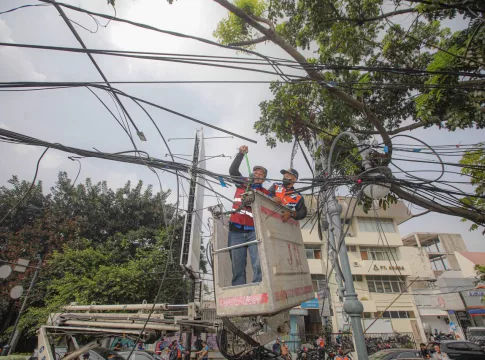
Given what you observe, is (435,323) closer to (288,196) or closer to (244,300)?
(288,196)

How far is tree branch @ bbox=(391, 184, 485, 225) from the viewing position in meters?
5.15

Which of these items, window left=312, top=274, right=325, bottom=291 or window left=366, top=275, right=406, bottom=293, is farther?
window left=366, top=275, right=406, bottom=293

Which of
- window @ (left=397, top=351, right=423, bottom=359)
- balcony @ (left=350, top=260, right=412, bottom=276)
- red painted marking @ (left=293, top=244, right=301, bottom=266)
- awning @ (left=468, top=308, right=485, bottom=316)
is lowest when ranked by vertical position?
window @ (left=397, top=351, right=423, bottom=359)

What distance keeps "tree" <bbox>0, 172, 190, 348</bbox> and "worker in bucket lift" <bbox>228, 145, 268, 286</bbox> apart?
A: 8421 mm

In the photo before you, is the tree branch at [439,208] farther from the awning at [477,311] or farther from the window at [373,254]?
the awning at [477,311]

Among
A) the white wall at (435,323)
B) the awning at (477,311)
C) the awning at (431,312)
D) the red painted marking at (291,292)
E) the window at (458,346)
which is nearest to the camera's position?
the red painted marking at (291,292)

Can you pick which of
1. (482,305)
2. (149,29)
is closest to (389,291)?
(482,305)

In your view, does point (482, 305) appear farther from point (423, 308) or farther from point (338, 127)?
point (338, 127)

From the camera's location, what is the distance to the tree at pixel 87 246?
13805 millimetres

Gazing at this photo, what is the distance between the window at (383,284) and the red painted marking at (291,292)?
2194cm

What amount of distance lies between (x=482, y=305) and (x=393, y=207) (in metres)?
Answer: 11.5

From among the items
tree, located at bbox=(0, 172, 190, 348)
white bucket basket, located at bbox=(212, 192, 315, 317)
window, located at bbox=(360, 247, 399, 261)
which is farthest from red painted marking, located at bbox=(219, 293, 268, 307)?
window, located at bbox=(360, 247, 399, 261)

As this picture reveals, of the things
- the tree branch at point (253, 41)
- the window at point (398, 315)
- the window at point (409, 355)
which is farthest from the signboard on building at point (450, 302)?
the tree branch at point (253, 41)

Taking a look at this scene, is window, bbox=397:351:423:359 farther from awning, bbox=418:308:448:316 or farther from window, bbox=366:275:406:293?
awning, bbox=418:308:448:316
